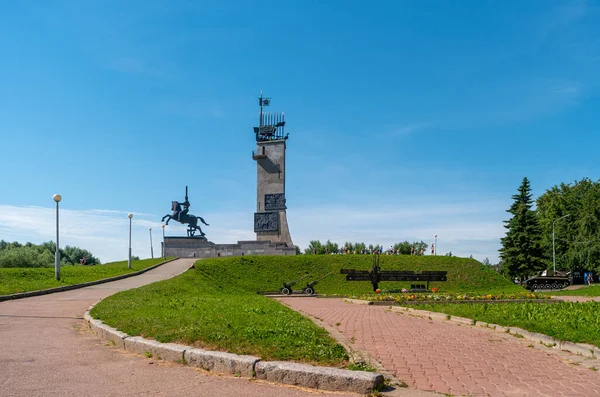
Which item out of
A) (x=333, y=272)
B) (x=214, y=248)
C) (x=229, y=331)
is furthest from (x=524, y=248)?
(x=229, y=331)

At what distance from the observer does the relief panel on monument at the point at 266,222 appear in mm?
49500

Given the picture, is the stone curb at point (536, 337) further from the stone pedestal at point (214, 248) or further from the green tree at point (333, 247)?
the green tree at point (333, 247)

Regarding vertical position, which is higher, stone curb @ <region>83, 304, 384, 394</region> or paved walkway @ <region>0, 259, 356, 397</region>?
stone curb @ <region>83, 304, 384, 394</region>

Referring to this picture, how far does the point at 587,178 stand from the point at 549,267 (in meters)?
12.1

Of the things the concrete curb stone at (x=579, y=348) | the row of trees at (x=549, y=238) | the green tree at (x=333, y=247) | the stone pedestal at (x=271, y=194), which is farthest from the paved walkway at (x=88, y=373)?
the green tree at (x=333, y=247)

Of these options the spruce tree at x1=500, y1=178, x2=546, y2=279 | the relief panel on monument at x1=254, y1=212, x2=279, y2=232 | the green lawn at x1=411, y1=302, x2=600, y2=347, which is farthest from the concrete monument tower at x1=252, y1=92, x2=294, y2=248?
the green lawn at x1=411, y1=302, x2=600, y2=347

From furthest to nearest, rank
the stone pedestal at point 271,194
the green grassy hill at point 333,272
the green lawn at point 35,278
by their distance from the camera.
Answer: the stone pedestal at point 271,194 → the green grassy hill at point 333,272 → the green lawn at point 35,278

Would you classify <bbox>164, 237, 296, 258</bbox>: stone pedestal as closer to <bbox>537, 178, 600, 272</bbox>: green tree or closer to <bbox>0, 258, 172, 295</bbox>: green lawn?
<bbox>0, 258, 172, 295</bbox>: green lawn

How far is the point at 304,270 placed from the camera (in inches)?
1436

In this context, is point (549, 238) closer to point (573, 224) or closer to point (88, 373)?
point (573, 224)

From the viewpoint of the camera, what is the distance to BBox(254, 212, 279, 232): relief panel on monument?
49500mm

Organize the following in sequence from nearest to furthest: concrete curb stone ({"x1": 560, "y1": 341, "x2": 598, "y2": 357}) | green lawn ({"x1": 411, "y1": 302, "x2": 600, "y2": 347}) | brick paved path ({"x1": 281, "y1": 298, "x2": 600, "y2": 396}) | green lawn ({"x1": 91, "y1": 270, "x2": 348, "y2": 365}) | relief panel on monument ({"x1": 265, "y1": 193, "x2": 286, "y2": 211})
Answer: brick paved path ({"x1": 281, "y1": 298, "x2": 600, "y2": 396}) → green lawn ({"x1": 91, "y1": 270, "x2": 348, "y2": 365}) → concrete curb stone ({"x1": 560, "y1": 341, "x2": 598, "y2": 357}) → green lawn ({"x1": 411, "y1": 302, "x2": 600, "y2": 347}) → relief panel on monument ({"x1": 265, "y1": 193, "x2": 286, "y2": 211})

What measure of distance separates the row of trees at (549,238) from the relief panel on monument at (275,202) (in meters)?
22.8

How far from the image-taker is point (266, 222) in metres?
49.8
